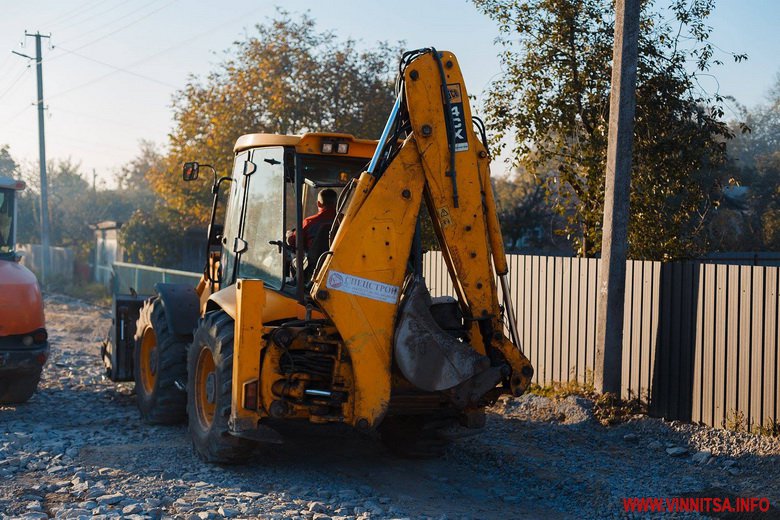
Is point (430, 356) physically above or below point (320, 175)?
below

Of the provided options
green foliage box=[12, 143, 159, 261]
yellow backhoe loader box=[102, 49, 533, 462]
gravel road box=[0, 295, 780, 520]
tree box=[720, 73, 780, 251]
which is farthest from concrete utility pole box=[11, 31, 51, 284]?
yellow backhoe loader box=[102, 49, 533, 462]

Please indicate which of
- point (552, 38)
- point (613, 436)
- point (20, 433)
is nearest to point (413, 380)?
point (613, 436)

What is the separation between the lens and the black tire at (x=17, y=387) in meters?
9.93

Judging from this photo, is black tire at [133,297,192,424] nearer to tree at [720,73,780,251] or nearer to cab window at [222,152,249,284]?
cab window at [222,152,249,284]

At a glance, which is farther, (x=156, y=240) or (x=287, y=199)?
(x=156, y=240)

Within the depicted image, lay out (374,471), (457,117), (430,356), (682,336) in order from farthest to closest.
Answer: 1. (682,336)
2. (374,471)
3. (457,117)
4. (430,356)

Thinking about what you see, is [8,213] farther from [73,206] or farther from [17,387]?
[73,206]

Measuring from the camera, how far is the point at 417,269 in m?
6.93

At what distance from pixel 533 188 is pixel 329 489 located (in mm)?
20850

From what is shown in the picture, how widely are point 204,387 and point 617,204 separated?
4.83 m

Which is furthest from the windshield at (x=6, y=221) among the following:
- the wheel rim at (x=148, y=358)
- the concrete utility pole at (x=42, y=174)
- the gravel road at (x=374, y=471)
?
the concrete utility pole at (x=42, y=174)

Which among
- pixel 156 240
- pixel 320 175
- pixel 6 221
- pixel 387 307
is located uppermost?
pixel 320 175

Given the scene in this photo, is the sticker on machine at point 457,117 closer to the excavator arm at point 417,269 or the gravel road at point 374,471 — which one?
the excavator arm at point 417,269

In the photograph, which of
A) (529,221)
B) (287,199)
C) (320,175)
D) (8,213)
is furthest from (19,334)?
(529,221)
